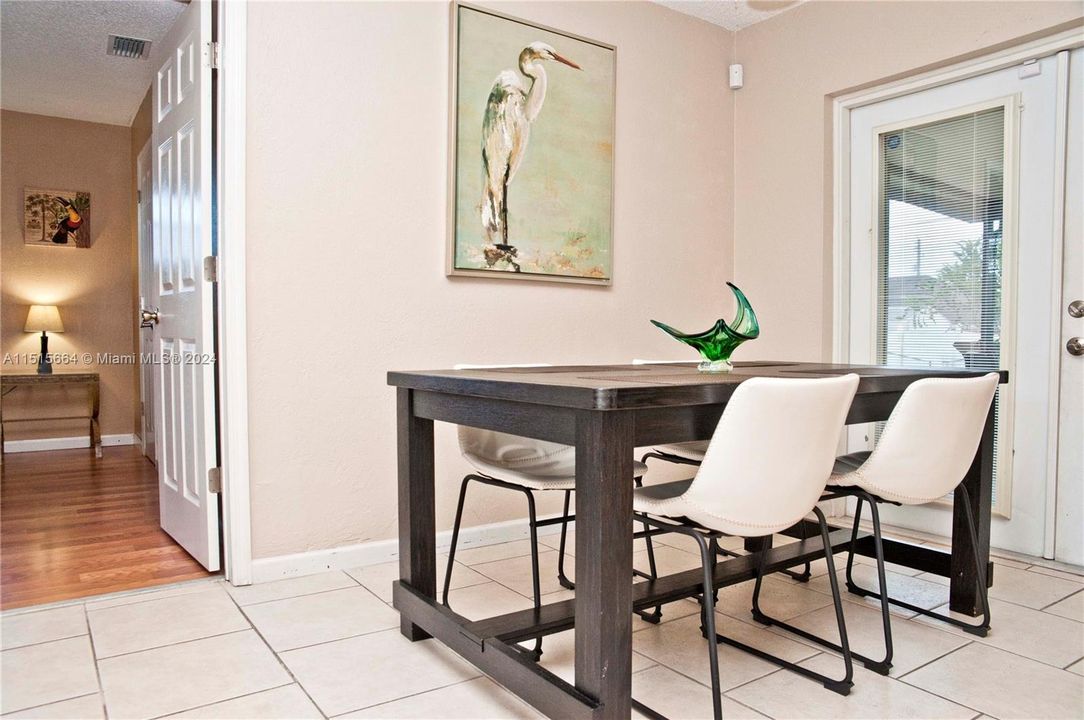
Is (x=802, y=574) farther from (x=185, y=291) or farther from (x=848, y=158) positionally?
(x=185, y=291)

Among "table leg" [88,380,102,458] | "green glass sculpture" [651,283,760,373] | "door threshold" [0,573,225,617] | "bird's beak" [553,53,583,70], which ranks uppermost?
"bird's beak" [553,53,583,70]

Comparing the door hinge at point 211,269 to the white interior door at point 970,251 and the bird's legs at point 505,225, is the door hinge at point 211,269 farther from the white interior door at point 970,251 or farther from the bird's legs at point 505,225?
the white interior door at point 970,251

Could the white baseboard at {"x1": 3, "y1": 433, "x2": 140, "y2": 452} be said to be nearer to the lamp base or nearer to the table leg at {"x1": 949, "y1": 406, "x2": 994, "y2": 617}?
the lamp base

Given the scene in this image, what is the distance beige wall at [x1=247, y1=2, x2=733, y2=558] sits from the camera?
2.66 m

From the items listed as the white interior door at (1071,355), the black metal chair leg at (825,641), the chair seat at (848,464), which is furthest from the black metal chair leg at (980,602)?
the white interior door at (1071,355)

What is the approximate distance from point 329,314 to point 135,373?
163 inches

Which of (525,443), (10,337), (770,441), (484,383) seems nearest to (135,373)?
(10,337)

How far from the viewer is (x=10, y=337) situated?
5.57 meters

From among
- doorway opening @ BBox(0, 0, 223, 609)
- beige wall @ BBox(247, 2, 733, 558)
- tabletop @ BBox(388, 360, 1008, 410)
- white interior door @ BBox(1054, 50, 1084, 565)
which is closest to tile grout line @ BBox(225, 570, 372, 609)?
beige wall @ BBox(247, 2, 733, 558)

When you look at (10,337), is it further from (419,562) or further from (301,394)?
(419,562)

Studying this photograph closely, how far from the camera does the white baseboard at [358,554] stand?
2.66 metres

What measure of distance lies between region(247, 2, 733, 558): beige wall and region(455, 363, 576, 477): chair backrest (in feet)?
2.29

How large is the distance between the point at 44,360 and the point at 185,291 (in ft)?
11.8

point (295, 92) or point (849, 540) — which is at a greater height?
point (295, 92)
